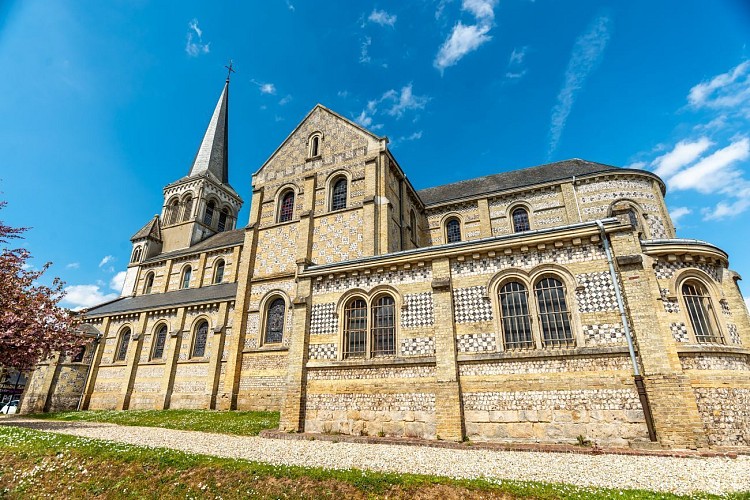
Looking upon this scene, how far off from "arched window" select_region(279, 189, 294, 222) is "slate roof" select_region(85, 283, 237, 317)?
579 centimetres

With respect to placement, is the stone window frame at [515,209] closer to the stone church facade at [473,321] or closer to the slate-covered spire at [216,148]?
the stone church facade at [473,321]

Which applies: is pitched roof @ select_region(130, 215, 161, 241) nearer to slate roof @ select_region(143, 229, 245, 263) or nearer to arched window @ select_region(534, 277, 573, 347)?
slate roof @ select_region(143, 229, 245, 263)

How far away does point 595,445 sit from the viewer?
9164 mm

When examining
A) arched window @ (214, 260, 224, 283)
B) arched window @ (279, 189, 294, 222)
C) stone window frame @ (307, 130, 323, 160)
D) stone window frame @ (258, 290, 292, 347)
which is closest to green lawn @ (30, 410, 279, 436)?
stone window frame @ (258, 290, 292, 347)

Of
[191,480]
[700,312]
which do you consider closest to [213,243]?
[191,480]

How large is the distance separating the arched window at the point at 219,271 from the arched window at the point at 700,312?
93.6 ft

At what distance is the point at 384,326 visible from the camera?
1275cm

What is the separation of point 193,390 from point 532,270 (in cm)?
2010

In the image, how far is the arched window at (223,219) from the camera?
4022 cm

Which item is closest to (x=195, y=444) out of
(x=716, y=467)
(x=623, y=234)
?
(x=716, y=467)

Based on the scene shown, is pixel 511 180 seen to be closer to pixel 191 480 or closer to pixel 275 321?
pixel 275 321

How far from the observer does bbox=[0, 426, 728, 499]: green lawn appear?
19.6 ft

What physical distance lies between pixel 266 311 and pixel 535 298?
14410mm

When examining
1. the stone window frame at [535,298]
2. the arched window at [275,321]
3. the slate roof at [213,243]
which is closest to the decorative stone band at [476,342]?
the stone window frame at [535,298]
